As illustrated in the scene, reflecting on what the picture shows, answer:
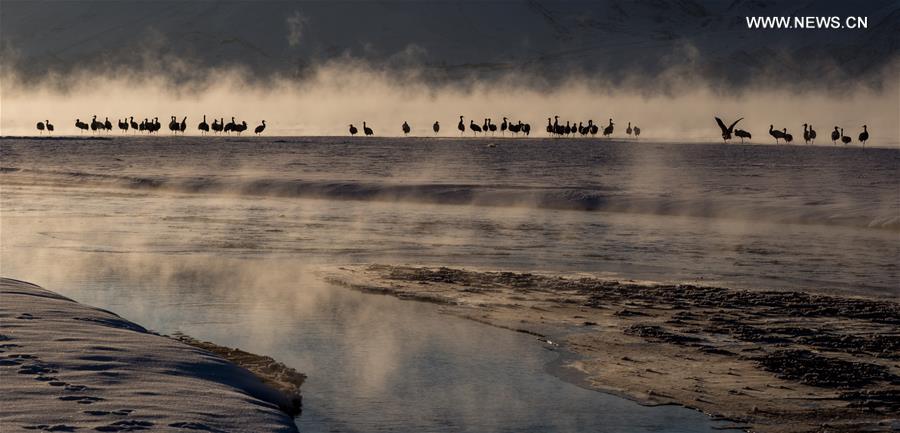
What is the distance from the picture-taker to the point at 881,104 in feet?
409

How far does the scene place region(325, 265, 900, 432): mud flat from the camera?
9719 millimetres

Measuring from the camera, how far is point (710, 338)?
39.6 ft

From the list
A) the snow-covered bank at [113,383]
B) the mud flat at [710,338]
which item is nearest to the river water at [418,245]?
the mud flat at [710,338]

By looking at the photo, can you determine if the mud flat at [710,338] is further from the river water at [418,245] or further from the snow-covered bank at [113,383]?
the snow-covered bank at [113,383]

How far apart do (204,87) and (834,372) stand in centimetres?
15732

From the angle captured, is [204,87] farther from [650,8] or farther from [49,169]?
[49,169]

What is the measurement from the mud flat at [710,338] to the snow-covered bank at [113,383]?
3098 millimetres

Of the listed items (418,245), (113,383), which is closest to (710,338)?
(113,383)

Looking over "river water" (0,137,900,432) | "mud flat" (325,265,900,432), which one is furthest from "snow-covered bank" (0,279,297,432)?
"mud flat" (325,265,900,432)

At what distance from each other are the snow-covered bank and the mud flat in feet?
10.2

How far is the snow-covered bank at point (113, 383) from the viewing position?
7.95 m

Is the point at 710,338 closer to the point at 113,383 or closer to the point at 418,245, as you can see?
the point at 113,383

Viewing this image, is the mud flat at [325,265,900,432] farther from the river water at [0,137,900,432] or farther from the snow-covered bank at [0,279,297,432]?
the snow-covered bank at [0,279,297,432]

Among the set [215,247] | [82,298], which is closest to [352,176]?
[215,247]
